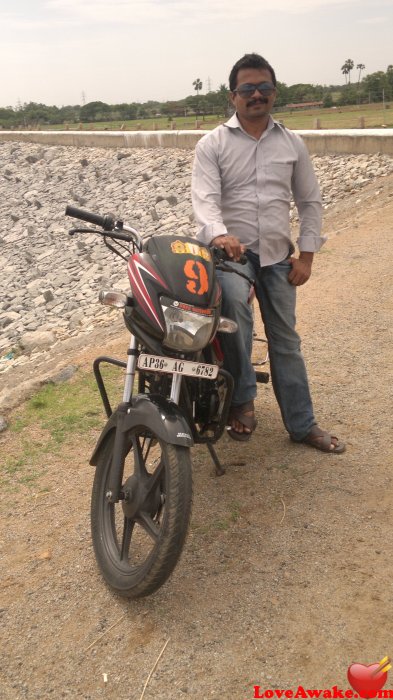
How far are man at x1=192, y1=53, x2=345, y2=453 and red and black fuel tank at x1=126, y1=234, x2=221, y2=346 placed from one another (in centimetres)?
43

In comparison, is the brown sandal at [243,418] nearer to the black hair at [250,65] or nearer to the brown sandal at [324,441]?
the brown sandal at [324,441]

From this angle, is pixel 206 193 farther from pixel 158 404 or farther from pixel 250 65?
pixel 158 404

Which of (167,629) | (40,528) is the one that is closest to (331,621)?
(167,629)

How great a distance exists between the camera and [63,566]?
3.79 meters

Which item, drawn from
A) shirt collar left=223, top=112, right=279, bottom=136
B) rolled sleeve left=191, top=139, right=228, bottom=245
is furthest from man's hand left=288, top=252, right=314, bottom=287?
shirt collar left=223, top=112, right=279, bottom=136

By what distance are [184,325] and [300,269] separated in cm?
133

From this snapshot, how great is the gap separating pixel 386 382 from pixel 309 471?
4.92ft

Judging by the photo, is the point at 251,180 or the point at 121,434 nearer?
the point at 121,434

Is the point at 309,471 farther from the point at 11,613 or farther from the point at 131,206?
the point at 131,206

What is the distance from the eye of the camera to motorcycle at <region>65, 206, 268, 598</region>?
3.13 meters

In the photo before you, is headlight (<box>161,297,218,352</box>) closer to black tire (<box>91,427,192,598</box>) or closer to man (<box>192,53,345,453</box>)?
black tire (<box>91,427,192,598</box>)

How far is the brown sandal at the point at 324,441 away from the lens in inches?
180

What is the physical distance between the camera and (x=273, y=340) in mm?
4543

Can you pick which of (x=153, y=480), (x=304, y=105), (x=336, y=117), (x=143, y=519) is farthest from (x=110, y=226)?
(x=304, y=105)
